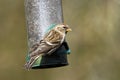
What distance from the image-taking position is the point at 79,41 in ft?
38.1

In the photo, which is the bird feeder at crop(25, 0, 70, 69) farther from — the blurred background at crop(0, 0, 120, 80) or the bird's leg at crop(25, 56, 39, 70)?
the blurred background at crop(0, 0, 120, 80)

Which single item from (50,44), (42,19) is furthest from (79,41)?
(50,44)

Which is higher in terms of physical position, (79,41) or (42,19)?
(42,19)

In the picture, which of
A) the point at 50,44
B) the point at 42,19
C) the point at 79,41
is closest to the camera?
the point at 50,44

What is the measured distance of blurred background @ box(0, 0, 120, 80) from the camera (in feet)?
38.0

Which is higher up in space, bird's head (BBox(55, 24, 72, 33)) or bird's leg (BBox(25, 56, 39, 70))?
bird's head (BBox(55, 24, 72, 33))

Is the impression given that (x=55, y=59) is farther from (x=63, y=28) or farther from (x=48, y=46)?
(x=63, y=28)

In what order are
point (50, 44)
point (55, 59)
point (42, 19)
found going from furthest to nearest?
point (42, 19), point (55, 59), point (50, 44)

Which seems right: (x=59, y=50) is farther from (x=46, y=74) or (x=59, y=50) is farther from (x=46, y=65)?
→ (x=46, y=74)

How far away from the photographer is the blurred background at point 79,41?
1159 centimetres

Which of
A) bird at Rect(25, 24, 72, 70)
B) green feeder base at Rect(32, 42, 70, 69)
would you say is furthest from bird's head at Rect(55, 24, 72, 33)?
green feeder base at Rect(32, 42, 70, 69)

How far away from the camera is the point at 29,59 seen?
709 cm

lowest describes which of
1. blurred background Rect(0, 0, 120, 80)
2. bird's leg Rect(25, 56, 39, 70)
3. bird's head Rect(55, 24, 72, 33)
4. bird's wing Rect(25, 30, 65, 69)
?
blurred background Rect(0, 0, 120, 80)

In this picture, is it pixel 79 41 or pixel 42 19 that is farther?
pixel 79 41
